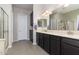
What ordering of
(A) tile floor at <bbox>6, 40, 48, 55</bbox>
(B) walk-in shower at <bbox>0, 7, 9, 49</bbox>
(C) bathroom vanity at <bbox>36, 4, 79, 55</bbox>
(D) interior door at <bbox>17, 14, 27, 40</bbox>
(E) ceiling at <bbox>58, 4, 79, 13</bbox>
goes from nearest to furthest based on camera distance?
(C) bathroom vanity at <bbox>36, 4, 79, 55</bbox> → (E) ceiling at <bbox>58, 4, 79, 13</bbox> → (A) tile floor at <bbox>6, 40, 48, 55</bbox> → (B) walk-in shower at <bbox>0, 7, 9, 49</bbox> → (D) interior door at <bbox>17, 14, 27, 40</bbox>

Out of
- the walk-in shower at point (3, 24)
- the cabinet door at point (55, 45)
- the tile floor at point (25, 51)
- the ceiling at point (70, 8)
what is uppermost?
the ceiling at point (70, 8)

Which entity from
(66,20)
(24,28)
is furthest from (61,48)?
(24,28)

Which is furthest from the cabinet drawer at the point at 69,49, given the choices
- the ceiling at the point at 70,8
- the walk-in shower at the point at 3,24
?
the walk-in shower at the point at 3,24

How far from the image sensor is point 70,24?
3.22 meters

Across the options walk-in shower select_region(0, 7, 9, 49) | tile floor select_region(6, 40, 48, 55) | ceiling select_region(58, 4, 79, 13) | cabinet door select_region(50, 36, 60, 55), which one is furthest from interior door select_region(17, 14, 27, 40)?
cabinet door select_region(50, 36, 60, 55)

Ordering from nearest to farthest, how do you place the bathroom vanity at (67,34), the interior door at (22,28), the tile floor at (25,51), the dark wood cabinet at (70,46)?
the dark wood cabinet at (70,46) < the bathroom vanity at (67,34) < the tile floor at (25,51) < the interior door at (22,28)

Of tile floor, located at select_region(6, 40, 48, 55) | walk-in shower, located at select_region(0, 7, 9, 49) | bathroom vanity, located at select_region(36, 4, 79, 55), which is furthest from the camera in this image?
walk-in shower, located at select_region(0, 7, 9, 49)

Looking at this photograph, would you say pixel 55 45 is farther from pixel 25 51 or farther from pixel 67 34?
pixel 25 51

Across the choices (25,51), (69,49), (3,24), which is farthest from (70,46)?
(3,24)

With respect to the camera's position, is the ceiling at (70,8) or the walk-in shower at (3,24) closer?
the ceiling at (70,8)

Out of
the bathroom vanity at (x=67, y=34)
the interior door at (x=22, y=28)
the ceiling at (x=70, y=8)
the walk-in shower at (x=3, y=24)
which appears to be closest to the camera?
the bathroom vanity at (x=67, y=34)

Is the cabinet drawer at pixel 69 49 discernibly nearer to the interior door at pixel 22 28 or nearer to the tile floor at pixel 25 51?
the tile floor at pixel 25 51

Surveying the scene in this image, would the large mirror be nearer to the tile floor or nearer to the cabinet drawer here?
the cabinet drawer
